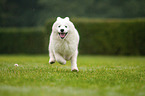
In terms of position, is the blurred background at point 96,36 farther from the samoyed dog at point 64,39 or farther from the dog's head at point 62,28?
the dog's head at point 62,28

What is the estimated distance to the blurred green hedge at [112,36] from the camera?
18625 mm

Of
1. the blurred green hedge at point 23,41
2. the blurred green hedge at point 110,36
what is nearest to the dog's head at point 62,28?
the blurred green hedge at point 110,36

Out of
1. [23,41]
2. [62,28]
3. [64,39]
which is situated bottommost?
Result: [64,39]

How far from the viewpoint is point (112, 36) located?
19266 millimetres

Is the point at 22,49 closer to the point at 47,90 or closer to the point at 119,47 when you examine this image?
the point at 119,47

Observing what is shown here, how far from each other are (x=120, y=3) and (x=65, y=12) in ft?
31.7

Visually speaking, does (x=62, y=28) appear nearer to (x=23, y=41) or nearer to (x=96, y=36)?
(x=96, y=36)

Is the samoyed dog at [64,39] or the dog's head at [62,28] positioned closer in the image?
the dog's head at [62,28]

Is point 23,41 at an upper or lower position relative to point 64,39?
upper

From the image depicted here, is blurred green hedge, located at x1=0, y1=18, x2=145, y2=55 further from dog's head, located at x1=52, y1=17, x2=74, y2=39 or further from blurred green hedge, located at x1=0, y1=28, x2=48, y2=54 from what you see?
dog's head, located at x1=52, y1=17, x2=74, y2=39

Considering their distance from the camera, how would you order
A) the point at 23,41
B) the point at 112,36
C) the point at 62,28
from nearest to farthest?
1. the point at 62,28
2. the point at 112,36
3. the point at 23,41

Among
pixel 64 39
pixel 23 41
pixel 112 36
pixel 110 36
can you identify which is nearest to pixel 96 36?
pixel 110 36

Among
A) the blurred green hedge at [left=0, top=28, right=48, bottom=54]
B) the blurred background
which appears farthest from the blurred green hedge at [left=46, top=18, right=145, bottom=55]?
the blurred green hedge at [left=0, top=28, right=48, bottom=54]

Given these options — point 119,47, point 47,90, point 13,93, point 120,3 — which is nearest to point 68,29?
point 47,90
